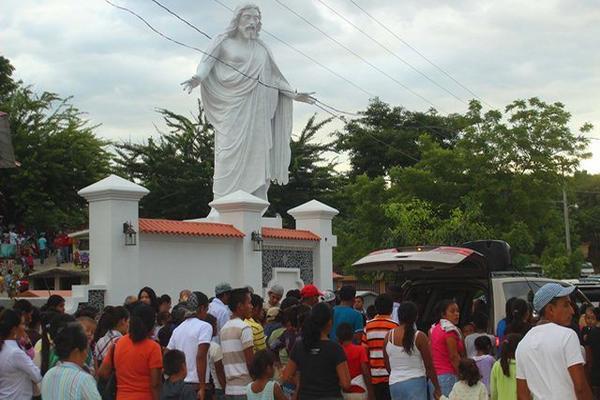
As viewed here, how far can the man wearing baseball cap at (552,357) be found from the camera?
5656 mm

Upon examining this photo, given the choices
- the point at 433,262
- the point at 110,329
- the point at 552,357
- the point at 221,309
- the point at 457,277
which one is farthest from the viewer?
the point at 457,277

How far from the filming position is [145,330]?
7496 mm

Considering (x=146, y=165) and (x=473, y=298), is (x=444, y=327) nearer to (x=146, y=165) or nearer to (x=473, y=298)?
(x=473, y=298)

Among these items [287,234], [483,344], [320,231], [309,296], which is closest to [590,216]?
[320,231]

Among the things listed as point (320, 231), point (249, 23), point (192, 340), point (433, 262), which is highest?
point (249, 23)

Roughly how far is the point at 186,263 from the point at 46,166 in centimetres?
2089

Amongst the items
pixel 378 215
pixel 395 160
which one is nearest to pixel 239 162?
pixel 378 215

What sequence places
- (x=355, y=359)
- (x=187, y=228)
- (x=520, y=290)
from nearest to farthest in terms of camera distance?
(x=355, y=359)
(x=520, y=290)
(x=187, y=228)

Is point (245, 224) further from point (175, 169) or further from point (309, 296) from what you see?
point (175, 169)

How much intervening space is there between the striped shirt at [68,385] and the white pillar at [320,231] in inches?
597

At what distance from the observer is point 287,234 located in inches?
792

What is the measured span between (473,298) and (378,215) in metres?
18.9

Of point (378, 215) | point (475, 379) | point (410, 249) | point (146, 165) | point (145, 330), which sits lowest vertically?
point (475, 379)


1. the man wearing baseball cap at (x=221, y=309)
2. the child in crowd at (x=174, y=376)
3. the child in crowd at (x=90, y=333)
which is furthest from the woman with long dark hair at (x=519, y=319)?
the child in crowd at (x=90, y=333)
